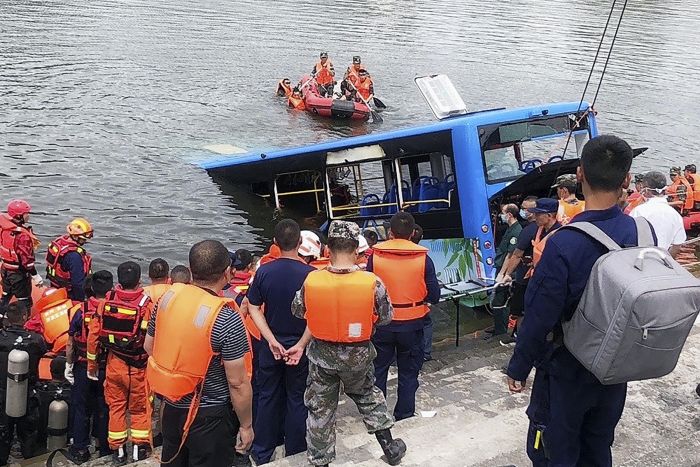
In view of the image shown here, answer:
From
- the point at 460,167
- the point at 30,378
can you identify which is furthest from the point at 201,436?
the point at 460,167

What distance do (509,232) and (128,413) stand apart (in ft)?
15.7

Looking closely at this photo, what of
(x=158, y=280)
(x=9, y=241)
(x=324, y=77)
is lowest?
(x=158, y=280)

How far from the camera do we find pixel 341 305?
4.34 meters

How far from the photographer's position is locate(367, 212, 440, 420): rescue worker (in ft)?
19.0

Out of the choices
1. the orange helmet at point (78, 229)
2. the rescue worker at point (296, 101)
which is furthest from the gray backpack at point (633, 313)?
the rescue worker at point (296, 101)

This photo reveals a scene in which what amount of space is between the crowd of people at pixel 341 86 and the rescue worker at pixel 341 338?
1861 centimetres

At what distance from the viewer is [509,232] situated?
8508 mm

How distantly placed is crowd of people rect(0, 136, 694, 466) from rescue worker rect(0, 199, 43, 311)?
1.06 meters

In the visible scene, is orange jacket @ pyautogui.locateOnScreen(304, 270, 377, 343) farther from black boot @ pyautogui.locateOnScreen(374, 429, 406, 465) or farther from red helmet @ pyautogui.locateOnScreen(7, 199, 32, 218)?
red helmet @ pyautogui.locateOnScreen(7, 199, 32, 218)

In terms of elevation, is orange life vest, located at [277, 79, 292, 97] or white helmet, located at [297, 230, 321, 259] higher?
orange life vest, located at [277, 79, 292, 97]

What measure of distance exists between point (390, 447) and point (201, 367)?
1513mm

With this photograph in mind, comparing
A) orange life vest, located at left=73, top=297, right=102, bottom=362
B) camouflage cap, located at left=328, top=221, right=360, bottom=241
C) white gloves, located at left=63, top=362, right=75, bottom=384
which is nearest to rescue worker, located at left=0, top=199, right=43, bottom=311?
white gloves, located at left=63, top=362, right=75, bottom=384

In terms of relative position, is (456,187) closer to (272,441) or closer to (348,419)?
(348,419)

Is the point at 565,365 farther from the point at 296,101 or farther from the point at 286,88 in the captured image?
the point at 286,88
